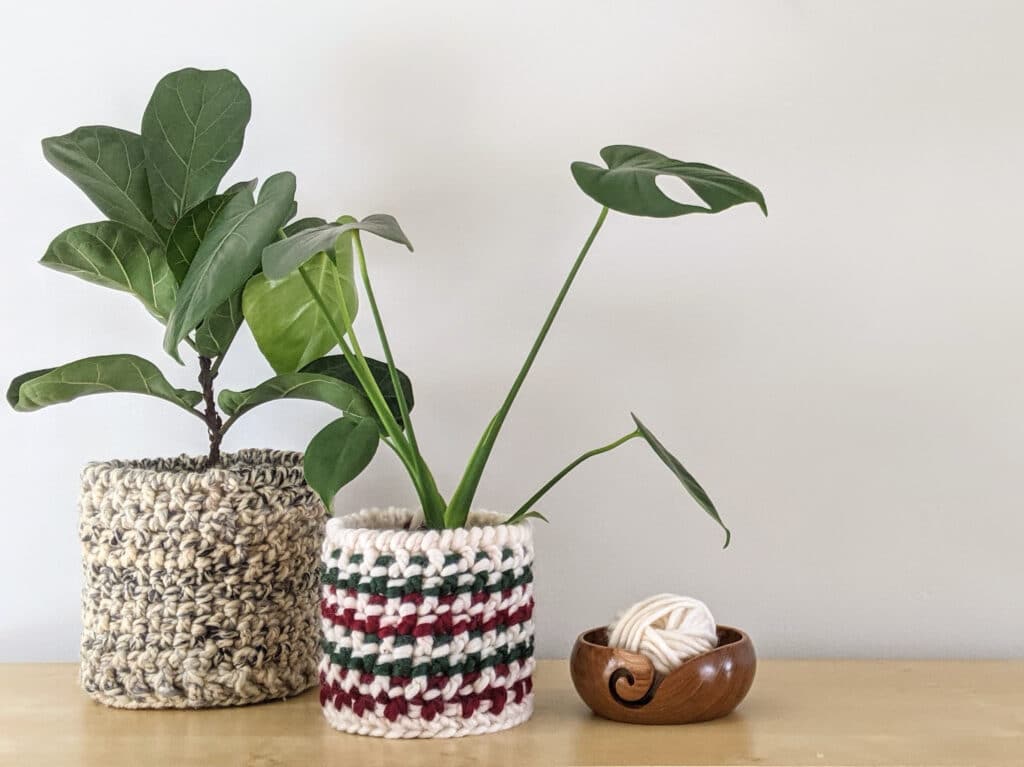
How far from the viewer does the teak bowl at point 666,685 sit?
0.82m

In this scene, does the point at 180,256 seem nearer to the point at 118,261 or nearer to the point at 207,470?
the point at 118,261

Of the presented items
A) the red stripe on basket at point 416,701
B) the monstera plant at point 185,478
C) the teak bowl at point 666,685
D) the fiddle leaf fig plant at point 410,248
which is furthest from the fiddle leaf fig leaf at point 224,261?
the teak bowl at point 666,685

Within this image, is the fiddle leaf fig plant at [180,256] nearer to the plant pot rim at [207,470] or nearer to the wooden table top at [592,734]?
the plant pot rim at [207,470]

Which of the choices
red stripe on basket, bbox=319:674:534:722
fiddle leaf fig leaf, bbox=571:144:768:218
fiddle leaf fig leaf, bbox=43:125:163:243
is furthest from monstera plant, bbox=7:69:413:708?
fiddle leaf fig leaf, bbox=571:144:768:218

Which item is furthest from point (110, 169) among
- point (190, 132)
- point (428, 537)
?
point (428, 537)

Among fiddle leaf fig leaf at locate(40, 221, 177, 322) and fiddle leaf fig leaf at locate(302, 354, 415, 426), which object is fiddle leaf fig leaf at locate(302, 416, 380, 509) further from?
fiddle leaf fig leaf at locate(40, 221, 177, 322)

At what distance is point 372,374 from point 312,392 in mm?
79

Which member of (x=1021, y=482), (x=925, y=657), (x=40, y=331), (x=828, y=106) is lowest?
(x=925, y=657)

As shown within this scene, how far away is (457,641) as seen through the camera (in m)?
0.79

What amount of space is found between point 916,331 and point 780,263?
0.52ft

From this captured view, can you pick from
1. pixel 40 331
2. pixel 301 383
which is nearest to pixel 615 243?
pixel 301 383

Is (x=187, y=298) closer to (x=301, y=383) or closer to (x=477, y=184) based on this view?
(x=301, y=383)

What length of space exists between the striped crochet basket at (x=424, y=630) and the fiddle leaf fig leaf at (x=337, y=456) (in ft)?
0.22

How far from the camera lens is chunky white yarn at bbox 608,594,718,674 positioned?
83 cm
